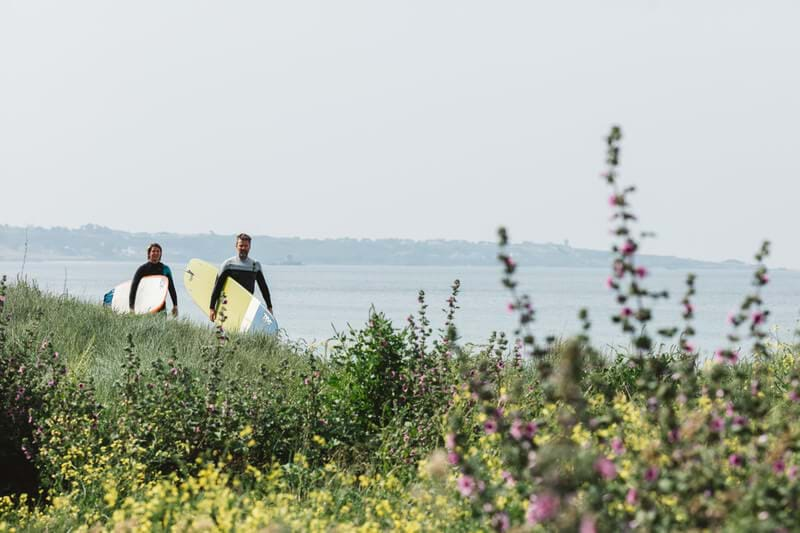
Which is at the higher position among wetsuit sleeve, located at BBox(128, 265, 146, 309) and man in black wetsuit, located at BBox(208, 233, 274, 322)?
man in black wetsuit, located at BBox(208, 233, 274, 322)

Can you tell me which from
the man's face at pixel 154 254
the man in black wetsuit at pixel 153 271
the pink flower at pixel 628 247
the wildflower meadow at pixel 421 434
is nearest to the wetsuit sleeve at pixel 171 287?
the man in black wetsuit at pixel 153 271

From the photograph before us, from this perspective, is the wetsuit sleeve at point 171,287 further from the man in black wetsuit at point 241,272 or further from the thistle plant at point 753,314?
the thistle plant at point 753,314

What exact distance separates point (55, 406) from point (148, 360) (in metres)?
2.18

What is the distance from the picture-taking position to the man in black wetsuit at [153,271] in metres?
13.8

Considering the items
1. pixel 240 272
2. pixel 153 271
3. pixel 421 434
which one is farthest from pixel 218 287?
pixel 421 434

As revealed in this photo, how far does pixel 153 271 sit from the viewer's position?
1425cm

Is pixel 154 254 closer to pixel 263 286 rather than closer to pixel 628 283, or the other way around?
pixel 263 286

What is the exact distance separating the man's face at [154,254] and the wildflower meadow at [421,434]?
3.15 m

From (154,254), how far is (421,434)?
8.15 meters

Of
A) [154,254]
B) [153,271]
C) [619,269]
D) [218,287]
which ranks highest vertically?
[619,269]

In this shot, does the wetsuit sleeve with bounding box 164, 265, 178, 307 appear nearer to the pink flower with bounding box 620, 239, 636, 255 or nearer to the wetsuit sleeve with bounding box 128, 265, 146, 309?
the wetsuit sleeve with bounding box 128, 265, 146, 309

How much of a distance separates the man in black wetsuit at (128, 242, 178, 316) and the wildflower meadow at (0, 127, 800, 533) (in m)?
3.02

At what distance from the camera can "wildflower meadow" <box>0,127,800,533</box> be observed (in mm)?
3533

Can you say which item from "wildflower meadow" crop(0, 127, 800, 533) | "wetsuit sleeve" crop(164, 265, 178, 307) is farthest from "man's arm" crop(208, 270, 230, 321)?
"wildflower meadow" crop(0, 127, 800, 533)
